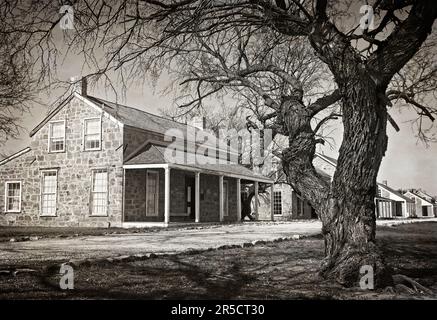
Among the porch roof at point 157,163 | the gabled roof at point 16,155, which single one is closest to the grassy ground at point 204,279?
the porch roof at point 157,163

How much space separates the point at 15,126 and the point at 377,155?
25.1ft

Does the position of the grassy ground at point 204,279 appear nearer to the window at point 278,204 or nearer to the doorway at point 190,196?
the doorway at point 190,196

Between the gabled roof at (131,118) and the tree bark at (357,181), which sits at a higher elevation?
the gabled roof at (131,118)

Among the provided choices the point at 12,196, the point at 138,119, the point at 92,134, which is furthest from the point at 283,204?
the point at 12,196

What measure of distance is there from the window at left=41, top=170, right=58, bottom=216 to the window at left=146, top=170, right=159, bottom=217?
4.20 metres

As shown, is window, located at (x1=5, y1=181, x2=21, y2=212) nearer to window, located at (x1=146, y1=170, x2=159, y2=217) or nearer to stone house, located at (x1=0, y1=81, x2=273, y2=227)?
stone house, located at (x1=0, y1=81, x2=273, y2=227)

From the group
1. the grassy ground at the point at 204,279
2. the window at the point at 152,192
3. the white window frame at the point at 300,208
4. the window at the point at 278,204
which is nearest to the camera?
the grassy ground at the point at 204,279

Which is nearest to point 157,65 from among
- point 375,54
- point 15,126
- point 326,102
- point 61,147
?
point 326,102

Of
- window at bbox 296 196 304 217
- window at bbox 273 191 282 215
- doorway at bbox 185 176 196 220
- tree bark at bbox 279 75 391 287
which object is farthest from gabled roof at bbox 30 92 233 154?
tree bark at bbox 279 75 391 287

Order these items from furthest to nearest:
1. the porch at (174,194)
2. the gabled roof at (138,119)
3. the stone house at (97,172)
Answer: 1. the gabled roof at (138,119)
2. the stone house at (97,172)
3. the porch at (174,194)

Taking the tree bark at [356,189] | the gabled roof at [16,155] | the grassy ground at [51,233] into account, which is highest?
the gabled roof at [16,155]

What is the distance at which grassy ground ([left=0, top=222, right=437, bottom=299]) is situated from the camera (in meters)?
4.37

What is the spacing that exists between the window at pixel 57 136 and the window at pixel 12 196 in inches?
98.3

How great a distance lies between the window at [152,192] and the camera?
18984mm
